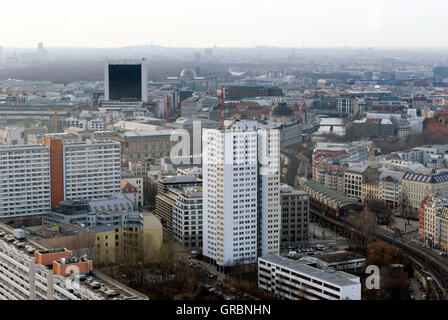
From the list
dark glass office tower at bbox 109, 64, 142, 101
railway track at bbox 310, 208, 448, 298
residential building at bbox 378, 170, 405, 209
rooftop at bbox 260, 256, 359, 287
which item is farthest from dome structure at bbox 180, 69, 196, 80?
rooftop at bbox 260, 256, 359, 287

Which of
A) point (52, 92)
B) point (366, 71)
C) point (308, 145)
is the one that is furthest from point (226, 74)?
point (308, 145)

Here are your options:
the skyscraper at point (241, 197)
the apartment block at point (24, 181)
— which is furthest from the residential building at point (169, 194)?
the apartment block at point (24, 181)

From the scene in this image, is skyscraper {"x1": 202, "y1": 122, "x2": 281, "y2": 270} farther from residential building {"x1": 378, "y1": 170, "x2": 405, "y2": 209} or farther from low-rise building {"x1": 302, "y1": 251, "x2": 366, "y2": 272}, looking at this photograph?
residential building {"x1": 378, "y1": 170, "x2": 405, "y2": 209}

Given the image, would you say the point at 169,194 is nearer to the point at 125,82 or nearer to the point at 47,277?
the point at 47,277

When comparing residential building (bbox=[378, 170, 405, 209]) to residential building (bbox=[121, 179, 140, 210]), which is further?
residential building (bbox=[378, 170, 405, 209])

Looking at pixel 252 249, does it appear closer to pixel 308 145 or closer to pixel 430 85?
pixel 308 145

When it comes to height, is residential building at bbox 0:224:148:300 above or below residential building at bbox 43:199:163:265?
above
